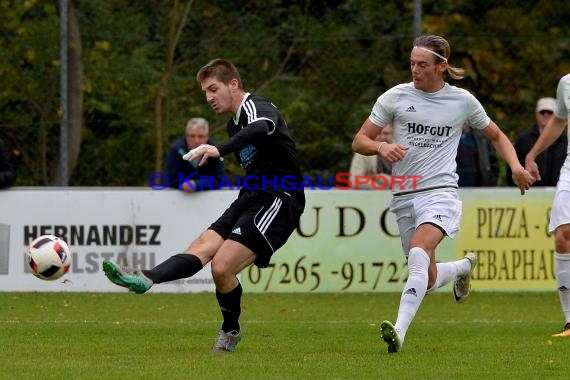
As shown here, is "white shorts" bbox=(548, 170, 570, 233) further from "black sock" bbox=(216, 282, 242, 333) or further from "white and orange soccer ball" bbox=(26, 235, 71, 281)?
"white and orange soccer ball" bbox=(26, 235, 71, 281)

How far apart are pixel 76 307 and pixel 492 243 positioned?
192 inches

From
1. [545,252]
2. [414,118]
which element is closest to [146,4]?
[545,252]

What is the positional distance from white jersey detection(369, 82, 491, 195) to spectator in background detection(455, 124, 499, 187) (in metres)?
6.24

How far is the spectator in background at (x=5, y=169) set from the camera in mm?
14773

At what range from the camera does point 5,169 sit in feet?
48.8

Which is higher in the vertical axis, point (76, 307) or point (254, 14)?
point (254, 14)

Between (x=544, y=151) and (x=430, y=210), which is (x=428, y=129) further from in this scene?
(x=544, y=151)

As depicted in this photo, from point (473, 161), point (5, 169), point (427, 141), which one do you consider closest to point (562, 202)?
point (427, 141)

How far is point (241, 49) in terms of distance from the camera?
16.0 m

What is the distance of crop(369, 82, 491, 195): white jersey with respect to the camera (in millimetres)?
9164

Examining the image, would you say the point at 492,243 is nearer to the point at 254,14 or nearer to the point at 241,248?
the point at 254,14

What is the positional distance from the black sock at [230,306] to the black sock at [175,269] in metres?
0.37

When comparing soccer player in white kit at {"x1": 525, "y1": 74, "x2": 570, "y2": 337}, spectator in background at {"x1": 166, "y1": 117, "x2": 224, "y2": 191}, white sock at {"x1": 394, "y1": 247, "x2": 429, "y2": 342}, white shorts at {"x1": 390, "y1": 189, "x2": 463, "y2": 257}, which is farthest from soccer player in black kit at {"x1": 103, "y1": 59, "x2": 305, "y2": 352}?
spectator in background at {"x1": 166, "y1": 117, "x2": 224, "y2": 191}

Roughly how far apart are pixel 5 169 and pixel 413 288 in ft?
24.0
